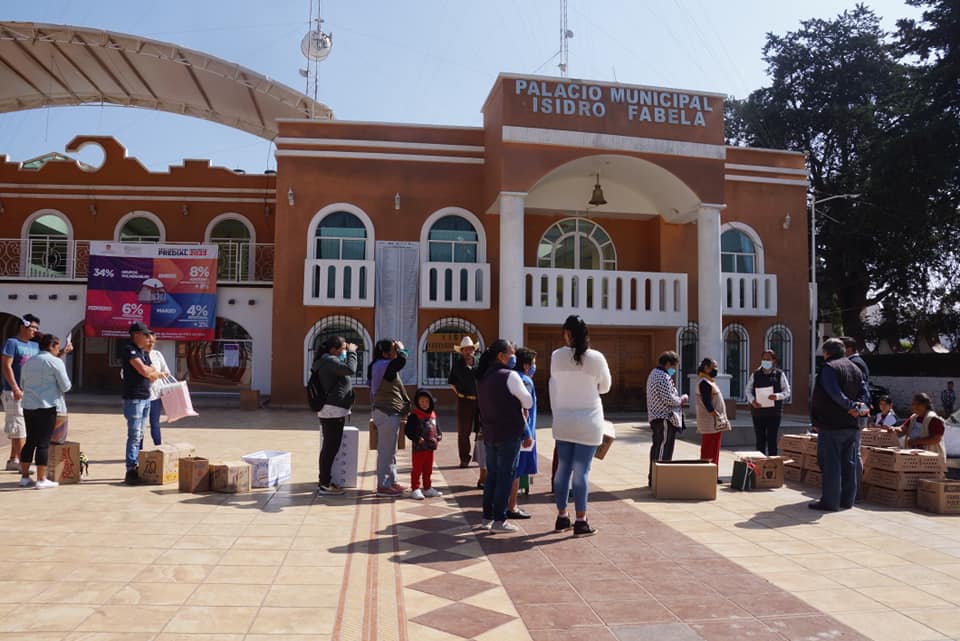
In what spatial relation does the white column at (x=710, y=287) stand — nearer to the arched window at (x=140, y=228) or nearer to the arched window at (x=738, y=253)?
the arched window at (x=738, y=253)

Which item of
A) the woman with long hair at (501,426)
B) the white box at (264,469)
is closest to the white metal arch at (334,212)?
the white box at (264,469)

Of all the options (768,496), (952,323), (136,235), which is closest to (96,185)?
(136,235)

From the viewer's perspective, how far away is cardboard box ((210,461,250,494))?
7316 mm

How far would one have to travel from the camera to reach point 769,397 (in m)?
9.08

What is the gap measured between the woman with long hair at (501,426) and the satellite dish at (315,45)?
2132 cm

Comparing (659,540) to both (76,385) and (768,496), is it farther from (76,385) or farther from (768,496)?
(76,385)

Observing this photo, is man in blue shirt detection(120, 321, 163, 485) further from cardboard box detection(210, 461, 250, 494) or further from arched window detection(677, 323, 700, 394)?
arched window detection(677, 323, 700, 394)

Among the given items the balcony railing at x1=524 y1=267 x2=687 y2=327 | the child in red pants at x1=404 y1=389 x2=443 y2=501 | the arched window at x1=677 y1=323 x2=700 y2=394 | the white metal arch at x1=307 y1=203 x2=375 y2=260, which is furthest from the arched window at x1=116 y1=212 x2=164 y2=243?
the child in red pants at x1=404 y1=389 x2=443 y2=501

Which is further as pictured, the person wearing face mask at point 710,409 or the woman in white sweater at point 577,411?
the person wearing face mask at point 710,409

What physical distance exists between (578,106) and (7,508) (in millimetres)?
13403

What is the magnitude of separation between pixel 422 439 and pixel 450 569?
2400 mm

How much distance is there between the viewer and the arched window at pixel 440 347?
56.7 feet

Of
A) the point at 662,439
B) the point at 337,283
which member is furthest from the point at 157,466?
the point at 337,283

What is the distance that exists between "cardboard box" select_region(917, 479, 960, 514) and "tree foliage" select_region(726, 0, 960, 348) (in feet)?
67.7
